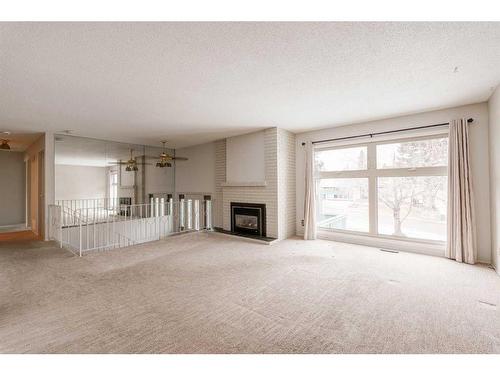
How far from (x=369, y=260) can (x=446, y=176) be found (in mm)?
1900

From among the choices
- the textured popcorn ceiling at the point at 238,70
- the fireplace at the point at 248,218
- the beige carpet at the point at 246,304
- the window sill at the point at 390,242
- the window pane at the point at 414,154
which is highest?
the textured popcorn ceiling at the point at 238,70

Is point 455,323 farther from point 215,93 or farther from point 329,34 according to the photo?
point 215,93

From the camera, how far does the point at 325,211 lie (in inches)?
203

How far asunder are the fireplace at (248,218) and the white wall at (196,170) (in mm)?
1222

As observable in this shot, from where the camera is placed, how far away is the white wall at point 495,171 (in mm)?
2940

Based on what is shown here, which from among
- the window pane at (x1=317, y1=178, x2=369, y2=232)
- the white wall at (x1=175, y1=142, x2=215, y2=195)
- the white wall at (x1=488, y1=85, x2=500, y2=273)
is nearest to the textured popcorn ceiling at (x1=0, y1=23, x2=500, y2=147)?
the white wall at (x1=488, y1=85, x2=500, y2=273)

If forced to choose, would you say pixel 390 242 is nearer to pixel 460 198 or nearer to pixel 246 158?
pixel 460 198

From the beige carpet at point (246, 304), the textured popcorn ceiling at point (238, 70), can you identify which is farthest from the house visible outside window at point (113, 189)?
the beige carpet at point (246, 304)

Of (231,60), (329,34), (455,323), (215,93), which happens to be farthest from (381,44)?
(455,323)

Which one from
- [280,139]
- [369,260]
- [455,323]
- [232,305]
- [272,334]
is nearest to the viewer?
[272,334]

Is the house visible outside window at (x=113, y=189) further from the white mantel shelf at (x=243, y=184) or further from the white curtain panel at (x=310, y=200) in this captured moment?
the white curtain panel at (x=310, y=200)

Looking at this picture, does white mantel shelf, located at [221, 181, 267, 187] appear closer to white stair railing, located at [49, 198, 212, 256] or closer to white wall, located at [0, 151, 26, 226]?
white stair railing, located at [49, 198, 212, 256]

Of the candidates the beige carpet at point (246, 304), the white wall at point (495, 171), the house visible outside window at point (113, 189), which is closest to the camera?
the beige carpet at point (246, 304)

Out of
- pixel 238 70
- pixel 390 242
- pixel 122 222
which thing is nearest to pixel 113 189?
pixel 122 222
